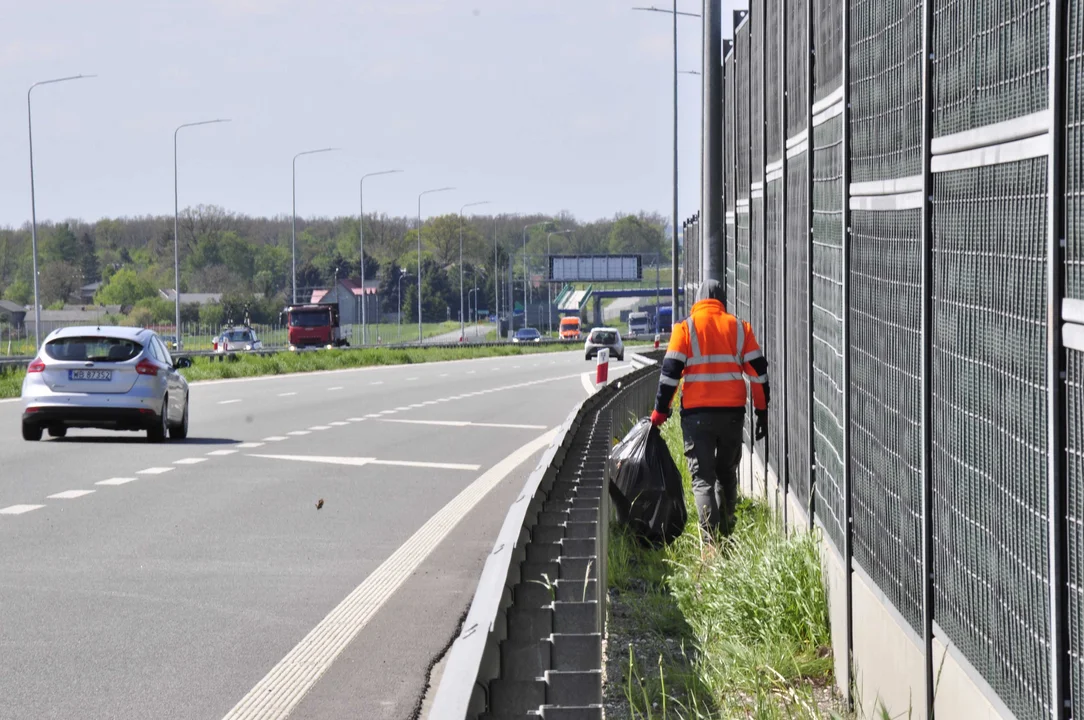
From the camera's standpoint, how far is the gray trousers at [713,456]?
10.6 m

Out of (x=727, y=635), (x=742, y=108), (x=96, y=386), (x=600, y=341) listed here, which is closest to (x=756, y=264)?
(x=742, y=108)

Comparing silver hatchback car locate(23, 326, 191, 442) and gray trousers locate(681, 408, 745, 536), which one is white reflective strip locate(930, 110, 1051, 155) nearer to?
gray trousers locate(681, 408, 745, 536)

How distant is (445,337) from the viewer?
476 ft

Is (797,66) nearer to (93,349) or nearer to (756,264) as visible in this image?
(756,264)

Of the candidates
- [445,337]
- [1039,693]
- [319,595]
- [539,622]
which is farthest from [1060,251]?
[445,337]

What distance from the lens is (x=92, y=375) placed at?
2161 cm

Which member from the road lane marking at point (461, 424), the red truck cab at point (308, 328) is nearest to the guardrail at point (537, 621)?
the road lane marking at point (461, 424)

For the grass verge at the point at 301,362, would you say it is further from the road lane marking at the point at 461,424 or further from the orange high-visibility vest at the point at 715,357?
the orange high-visibility vest at the point at 715,357

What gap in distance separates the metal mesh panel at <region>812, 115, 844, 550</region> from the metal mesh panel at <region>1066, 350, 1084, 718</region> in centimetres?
330

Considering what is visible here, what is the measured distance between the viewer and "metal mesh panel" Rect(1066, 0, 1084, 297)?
3184 mm

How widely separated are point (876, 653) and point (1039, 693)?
2.06 metres

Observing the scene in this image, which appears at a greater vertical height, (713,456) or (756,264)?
(756,264)

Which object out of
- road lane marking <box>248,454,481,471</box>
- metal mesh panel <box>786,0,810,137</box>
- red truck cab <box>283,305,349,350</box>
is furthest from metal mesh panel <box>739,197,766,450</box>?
red truck cab <box>283,305,349,350</box>

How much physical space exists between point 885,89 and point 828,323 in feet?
6.09
